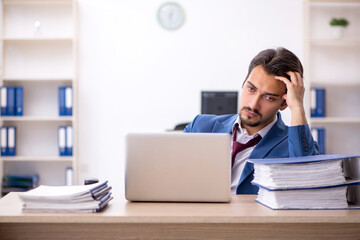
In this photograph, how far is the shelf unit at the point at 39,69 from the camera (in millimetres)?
4695

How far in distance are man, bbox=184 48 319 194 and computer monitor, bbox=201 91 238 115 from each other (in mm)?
2197

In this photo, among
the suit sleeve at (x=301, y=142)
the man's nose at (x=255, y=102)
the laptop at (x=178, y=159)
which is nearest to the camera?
the laptop at (x=178, y=159)

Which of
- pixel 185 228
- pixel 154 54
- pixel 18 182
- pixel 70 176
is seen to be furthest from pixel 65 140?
pixel 185 228

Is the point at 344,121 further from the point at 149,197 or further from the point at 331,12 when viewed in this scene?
the point at 149,197

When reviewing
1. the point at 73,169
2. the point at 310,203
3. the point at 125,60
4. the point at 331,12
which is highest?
the point at 331,12

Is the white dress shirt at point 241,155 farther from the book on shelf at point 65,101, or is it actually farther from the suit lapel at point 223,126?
the book on shelf at point 65,101

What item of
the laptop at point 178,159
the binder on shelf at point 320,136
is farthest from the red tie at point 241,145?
the binder on shelf at point 320,136

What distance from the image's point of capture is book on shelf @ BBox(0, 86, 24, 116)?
174 inches

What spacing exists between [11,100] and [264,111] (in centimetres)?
324

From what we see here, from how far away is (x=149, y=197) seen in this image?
1437 mm

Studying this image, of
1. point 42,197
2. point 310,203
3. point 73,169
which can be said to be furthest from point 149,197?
point 73,169

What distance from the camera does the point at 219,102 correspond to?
4.30 meters

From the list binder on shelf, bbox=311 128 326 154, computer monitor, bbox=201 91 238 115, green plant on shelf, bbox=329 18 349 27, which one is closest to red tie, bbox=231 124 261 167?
computer monitor, bbox=201 91 238 115

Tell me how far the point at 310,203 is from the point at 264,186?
15 cm
